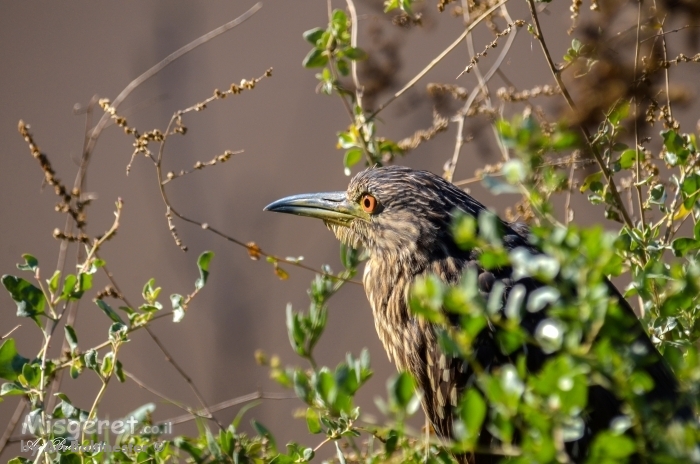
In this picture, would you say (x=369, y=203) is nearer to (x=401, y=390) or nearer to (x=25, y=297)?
(x=25, y=297)

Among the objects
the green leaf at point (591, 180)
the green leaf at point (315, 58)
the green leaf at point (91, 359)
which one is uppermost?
the green leaf at point (315, 58)

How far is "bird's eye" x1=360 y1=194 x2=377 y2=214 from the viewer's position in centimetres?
280

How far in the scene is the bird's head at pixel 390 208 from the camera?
265 centimetres

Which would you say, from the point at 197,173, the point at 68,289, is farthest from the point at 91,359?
the point at 197,173

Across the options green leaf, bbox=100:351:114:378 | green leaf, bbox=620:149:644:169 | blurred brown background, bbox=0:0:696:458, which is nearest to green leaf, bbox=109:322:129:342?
green leaf, bbox=100:351:114:378

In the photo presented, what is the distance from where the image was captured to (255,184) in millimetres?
4457

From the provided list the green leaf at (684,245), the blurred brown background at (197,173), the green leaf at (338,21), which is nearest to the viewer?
the green leaf at (684,245)

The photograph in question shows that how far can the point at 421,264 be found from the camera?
104 inches

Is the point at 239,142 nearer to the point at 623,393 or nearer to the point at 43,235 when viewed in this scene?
the point at 43,235

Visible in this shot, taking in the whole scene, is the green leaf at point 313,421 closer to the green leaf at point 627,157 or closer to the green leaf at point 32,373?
the green leaf at point 32,373

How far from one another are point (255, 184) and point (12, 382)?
8.70 feet

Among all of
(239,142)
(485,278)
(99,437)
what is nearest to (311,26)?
(239,142)

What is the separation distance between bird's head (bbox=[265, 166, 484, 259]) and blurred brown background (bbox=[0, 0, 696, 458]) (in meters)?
→ 1.43

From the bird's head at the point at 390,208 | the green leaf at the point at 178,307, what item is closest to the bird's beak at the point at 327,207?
the bird's head at the point at 390,208
